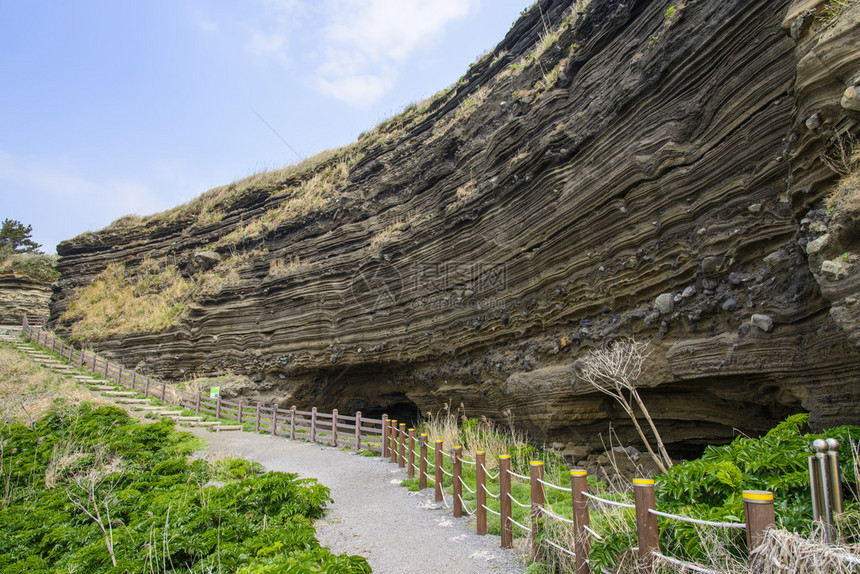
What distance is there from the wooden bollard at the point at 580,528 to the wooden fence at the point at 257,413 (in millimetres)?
9639

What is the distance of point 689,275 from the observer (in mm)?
7898

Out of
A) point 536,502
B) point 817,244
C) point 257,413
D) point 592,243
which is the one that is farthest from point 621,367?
point 257,413

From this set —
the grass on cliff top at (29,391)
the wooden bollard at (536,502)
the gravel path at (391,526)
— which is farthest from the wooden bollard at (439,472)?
the grass on cliff top at (29,391)

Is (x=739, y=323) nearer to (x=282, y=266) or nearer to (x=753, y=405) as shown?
(x=753, y=405)

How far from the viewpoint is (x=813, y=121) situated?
5.61 meters

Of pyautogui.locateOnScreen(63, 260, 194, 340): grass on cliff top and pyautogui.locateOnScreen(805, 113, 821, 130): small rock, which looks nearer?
pyautogui.locateOnScreen(805, 113, 821, 130): small rock

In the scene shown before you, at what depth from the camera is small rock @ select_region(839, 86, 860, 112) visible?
5051 mm

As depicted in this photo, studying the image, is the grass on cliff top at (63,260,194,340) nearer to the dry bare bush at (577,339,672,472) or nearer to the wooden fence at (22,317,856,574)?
the wooden fence at (22,317,856,574)

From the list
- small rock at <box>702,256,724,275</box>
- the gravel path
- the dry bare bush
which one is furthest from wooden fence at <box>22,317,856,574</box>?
small rock at <box>702,256,724,275</box>

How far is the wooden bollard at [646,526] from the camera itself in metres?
3.48

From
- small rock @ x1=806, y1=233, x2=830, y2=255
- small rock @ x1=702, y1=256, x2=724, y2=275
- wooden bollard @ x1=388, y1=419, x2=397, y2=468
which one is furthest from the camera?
wooden bollard @ x1=388, y1=419, x2=397, y2=468

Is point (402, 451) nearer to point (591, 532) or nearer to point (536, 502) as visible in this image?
point (536, 502)

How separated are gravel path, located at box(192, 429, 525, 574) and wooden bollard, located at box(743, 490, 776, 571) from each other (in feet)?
9.70

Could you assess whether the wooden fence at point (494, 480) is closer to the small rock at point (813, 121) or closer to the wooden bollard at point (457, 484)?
the wooden bollard at point (457, 484)
